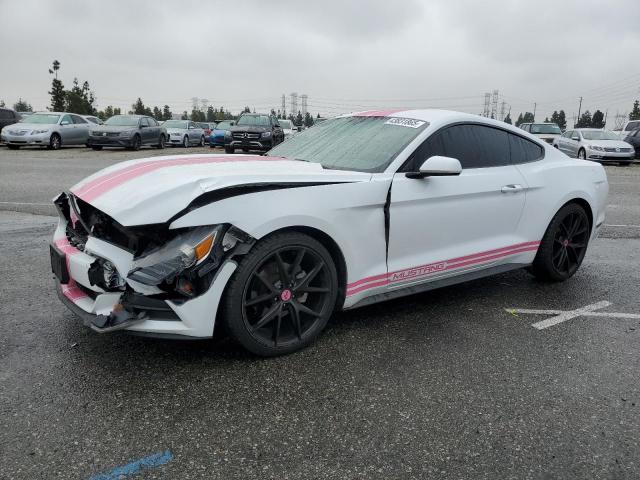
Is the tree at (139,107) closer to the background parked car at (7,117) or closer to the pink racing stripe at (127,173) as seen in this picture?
the background parked car at (7,117)

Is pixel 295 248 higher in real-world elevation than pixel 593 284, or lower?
higher

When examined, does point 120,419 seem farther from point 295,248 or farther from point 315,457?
point 295,248

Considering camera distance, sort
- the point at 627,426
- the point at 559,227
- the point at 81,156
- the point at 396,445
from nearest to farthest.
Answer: the point at 396,445
the point at 627,426
the point at 559,227
the point at 81,156

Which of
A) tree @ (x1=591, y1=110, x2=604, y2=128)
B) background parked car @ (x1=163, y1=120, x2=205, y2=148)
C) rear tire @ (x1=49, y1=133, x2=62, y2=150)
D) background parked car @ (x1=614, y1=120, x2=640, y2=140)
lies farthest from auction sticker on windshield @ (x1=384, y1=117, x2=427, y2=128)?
tree @ (x1=591, y1=110, x2=604, y2=128)

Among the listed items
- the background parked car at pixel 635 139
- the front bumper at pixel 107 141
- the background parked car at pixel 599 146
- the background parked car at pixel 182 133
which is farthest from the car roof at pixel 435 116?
the background parked car at pixel 182 133

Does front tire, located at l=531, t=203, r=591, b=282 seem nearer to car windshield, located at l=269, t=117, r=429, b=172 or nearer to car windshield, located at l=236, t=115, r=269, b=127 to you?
car windshield, located at l=269, t=117, r=429, b=172

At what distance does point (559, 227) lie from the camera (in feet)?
15.7

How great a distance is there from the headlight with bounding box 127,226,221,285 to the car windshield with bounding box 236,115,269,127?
65.1 feet

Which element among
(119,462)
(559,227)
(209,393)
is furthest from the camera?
(559,227)

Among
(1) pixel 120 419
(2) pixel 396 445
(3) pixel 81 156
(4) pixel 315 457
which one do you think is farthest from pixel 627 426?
(3) pixel 81 156

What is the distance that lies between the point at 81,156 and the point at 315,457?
19.0 m

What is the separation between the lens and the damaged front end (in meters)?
2.80

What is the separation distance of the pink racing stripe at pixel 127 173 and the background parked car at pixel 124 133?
787 inches

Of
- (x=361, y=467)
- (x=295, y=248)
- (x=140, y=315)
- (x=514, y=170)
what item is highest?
(x=514, y=170)
